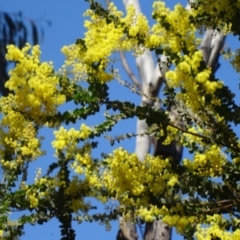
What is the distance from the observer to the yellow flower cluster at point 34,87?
4.67ft

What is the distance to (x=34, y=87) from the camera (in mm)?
1418

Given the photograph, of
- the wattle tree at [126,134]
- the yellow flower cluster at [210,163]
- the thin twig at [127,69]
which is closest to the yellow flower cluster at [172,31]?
the wattle tree at [126,134]

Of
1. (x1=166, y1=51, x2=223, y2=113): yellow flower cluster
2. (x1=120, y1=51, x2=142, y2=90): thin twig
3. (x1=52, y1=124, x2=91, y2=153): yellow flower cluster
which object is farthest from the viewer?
(x1=120, y1=51, x2=142, y2=90): thin twig

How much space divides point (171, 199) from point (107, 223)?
0.27 metres

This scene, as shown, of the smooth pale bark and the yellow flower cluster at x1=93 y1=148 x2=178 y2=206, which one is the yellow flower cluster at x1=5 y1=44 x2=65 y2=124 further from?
the smooth pale bark

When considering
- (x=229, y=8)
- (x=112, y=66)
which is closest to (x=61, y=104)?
(x=112, y=66)

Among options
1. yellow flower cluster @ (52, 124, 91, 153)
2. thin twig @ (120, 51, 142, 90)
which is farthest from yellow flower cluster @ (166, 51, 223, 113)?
thin twig @ (120, 51, 142, 90)

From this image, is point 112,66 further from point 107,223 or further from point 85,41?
point 107,223

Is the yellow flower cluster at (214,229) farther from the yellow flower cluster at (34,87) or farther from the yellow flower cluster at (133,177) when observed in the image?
the yellow flower cluster at (34,87)

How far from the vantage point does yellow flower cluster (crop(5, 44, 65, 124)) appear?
1.42 metres

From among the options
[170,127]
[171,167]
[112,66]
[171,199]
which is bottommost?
[171,199]

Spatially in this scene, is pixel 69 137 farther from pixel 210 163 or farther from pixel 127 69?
pixel 127 69

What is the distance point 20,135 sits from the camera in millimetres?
1490

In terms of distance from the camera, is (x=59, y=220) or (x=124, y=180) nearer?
(x=124, y=180)
